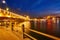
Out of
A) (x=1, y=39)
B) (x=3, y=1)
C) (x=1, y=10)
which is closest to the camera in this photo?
(x=1, y=39)

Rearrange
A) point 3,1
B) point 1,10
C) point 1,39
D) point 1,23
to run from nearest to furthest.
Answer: point 1,39 → point 1,23 → point 1,10 → point 3,1

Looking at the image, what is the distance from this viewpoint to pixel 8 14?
81.0 ft

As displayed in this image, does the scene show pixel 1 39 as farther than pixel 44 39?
No

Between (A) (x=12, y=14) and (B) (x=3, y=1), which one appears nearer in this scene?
(A) (x=12, y=14)

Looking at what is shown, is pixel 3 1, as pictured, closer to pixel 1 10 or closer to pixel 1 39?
pixel 1 10

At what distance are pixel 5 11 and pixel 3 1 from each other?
433 cm

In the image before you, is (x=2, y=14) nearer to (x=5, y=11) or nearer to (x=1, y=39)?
(x=5, y=11)

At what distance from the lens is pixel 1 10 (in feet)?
77.6

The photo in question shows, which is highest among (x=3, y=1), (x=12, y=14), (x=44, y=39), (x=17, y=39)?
(x=3, y=1)

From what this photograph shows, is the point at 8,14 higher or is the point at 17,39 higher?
the point at 8,14

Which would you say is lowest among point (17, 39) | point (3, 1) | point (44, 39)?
point (44, 39)

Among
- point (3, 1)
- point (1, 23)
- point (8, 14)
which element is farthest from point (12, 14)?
point (1, 23)

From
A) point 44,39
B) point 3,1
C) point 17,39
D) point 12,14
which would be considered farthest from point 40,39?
point 17,39

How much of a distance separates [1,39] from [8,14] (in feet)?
55.3
